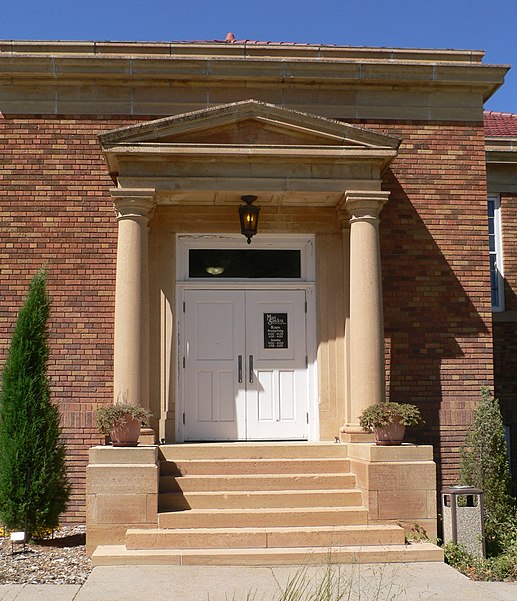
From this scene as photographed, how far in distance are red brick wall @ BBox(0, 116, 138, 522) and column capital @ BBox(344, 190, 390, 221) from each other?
3292mm

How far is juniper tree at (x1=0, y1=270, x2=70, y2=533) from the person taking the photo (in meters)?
9.82

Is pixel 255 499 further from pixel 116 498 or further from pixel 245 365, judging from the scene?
pixel 245 365

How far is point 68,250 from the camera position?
11.8 meters

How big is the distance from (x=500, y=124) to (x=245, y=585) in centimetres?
1157

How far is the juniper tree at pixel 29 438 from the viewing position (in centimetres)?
982

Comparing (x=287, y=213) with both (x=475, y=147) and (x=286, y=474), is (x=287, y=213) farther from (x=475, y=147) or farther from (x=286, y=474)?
(x=286, y=474)

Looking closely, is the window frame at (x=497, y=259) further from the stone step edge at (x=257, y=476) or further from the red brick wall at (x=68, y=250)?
the red brick wall at (x=68, y=250)

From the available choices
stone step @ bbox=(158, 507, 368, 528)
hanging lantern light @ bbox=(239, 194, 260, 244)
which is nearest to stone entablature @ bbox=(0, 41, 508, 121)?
hanging lantern light @ bbox=(239, 194, 260, 244)

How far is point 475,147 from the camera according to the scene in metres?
12.5

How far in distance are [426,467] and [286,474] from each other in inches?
67.6

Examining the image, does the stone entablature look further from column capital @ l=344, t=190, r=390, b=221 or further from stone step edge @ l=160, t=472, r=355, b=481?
stone step edge @ l=160, t=472, r=355, b=481

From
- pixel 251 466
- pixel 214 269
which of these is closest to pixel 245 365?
pixel 214 269

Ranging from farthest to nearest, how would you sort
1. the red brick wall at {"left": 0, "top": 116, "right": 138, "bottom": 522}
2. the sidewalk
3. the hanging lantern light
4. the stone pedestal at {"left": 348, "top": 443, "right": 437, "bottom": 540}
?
1. the red brick wall at {"left": 0, "top": 116, "right": 138, "bottom": 522}
2. the hanging lantern light
3. the stone pedestal at {"left": 348, "top": 443, "right": 437, "bottom": 540}
4. the sidewalk

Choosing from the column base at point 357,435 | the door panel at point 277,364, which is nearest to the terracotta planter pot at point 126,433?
the door panel at point 277,364
